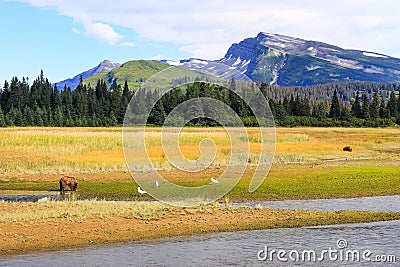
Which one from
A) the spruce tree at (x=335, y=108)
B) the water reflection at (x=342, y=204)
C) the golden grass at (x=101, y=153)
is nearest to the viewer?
the water reflection at (x=342, y=204)

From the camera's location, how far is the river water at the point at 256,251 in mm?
18000

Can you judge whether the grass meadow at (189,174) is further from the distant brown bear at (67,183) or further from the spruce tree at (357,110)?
the spruce tree at (357,110)

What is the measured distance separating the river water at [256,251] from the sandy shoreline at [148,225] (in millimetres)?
891

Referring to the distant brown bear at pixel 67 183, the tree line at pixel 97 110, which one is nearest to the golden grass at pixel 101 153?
the distant brown bear at pixel 67 183

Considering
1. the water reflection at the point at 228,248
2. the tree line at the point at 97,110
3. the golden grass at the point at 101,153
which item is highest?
the tree line at the point at 97,110

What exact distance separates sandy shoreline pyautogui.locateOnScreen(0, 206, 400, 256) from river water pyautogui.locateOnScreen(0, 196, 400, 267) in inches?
35.1

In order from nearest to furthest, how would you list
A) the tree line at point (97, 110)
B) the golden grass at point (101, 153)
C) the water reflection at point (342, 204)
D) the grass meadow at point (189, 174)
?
the water reflection at point (342, 204) → the grass meadow at point (189, 174) → the golden grass at point (101, 153) → the tree line at point (97, 110)

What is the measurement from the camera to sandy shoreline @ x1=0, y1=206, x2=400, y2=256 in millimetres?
20703

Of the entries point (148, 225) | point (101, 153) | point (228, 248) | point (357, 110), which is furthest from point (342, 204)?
point (357, 110)

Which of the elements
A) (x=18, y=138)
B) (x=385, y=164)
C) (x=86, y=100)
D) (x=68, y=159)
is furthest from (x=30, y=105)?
(x=385, y=164)

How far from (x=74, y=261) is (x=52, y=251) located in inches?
73.5

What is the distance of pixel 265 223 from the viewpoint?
24297 mm

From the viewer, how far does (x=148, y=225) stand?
23422 millimetres

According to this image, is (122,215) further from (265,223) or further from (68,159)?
(68,159)
